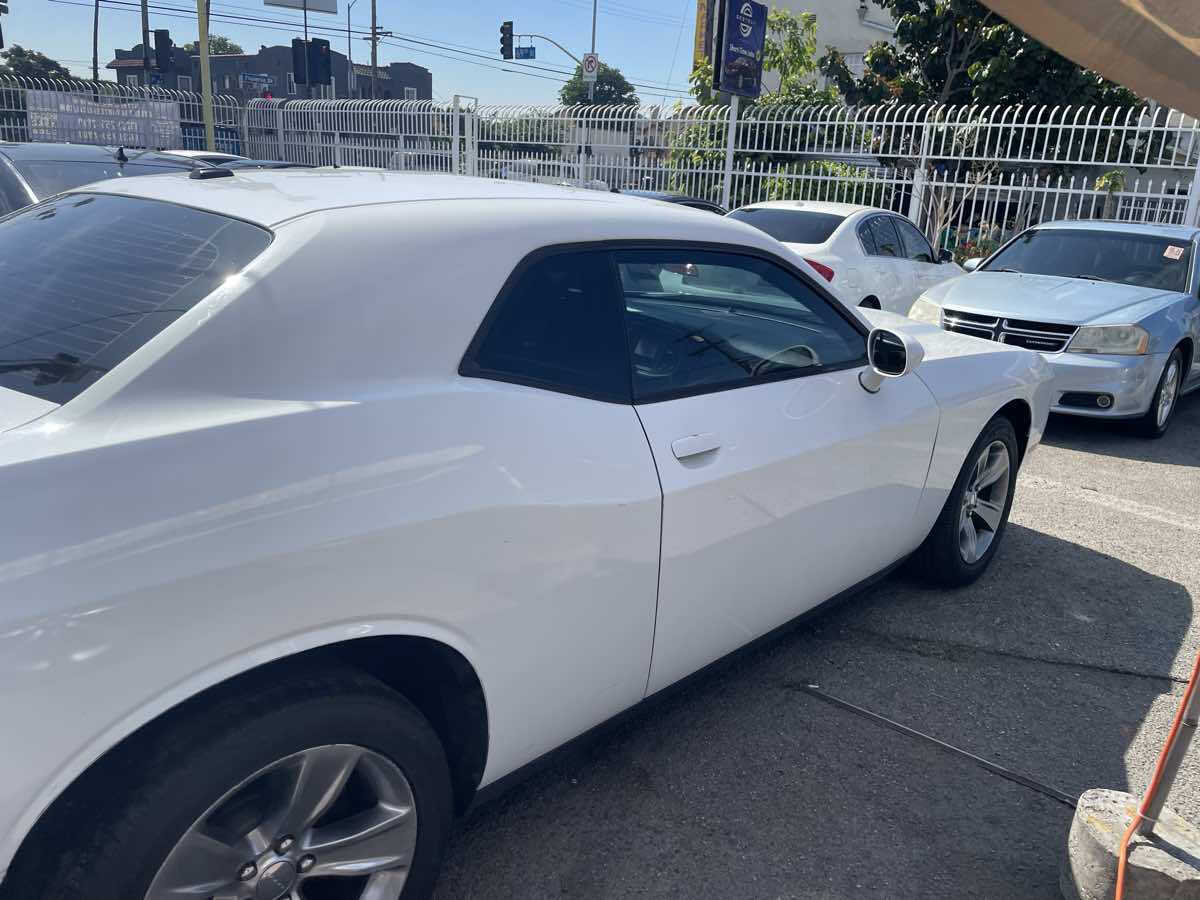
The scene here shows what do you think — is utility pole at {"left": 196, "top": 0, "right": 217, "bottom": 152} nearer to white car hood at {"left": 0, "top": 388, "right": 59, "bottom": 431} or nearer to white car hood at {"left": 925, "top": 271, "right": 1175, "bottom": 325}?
white car hood at {"left": 925, "top": 271, "right": 1175, "bottom": 325}

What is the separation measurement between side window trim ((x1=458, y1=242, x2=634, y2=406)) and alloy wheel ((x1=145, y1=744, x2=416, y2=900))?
84 cm

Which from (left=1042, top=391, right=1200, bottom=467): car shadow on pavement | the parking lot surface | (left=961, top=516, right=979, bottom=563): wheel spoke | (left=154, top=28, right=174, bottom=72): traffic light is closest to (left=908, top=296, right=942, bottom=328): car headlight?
(left=1042, top=391, right=1200, bottom=467): car shadow on pavement

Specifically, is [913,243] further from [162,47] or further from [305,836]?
[162,47]

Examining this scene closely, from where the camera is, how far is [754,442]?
2740 millimetres

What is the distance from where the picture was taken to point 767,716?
3250 mm

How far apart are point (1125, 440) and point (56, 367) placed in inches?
295

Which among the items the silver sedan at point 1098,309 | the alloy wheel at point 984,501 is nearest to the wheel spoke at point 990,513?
the alloy wheel at point 984,501

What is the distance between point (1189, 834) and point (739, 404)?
1.56 metres

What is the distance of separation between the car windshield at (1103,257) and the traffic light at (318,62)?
56.9ft

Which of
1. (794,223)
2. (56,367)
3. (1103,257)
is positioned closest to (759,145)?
(794,223)

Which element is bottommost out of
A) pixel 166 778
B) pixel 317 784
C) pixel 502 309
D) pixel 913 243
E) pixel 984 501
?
pixel 984 501

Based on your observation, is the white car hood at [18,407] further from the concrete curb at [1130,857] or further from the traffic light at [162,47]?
the traffic light at [162,47]

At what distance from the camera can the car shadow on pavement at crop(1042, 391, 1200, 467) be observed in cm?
699

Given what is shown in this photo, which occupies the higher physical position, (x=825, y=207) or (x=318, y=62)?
(x=318, y=62)
